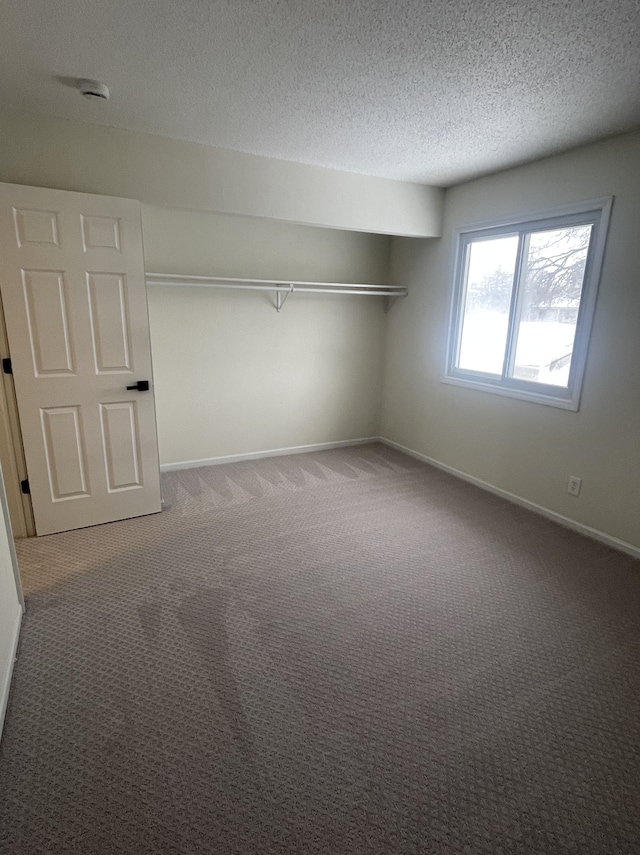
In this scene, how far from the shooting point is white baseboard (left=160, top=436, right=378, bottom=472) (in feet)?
13.2

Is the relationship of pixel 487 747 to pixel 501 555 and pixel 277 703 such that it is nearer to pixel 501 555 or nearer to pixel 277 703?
pixel 277 703

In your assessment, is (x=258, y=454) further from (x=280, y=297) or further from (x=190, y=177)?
(x=190, y=177)

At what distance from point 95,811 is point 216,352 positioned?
3227mm

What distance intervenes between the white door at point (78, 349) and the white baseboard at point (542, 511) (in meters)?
2.55

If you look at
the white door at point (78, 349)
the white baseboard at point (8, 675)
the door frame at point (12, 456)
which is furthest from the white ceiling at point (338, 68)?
the white baseboard at point (8, 675)

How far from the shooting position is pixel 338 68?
1888 millimetres

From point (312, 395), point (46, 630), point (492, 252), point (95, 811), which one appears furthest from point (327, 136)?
point (95, 811)

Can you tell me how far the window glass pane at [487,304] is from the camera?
3.45 metres

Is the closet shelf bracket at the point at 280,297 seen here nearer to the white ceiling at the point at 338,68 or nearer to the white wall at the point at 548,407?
the white wall at the point at 548,407

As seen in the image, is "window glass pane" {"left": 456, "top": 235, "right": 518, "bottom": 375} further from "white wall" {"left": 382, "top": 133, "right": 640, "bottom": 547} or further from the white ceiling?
the white ceiling

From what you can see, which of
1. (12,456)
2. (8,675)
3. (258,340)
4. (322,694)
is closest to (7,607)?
(8,675)

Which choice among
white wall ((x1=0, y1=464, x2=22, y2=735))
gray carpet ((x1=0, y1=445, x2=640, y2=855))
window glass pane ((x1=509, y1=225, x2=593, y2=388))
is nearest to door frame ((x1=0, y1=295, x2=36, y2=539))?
gray carpet ((x1=0, y1=445, x2=640, y2=855))

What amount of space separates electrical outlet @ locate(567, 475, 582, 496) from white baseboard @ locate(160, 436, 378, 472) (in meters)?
2.30

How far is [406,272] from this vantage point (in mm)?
4398
